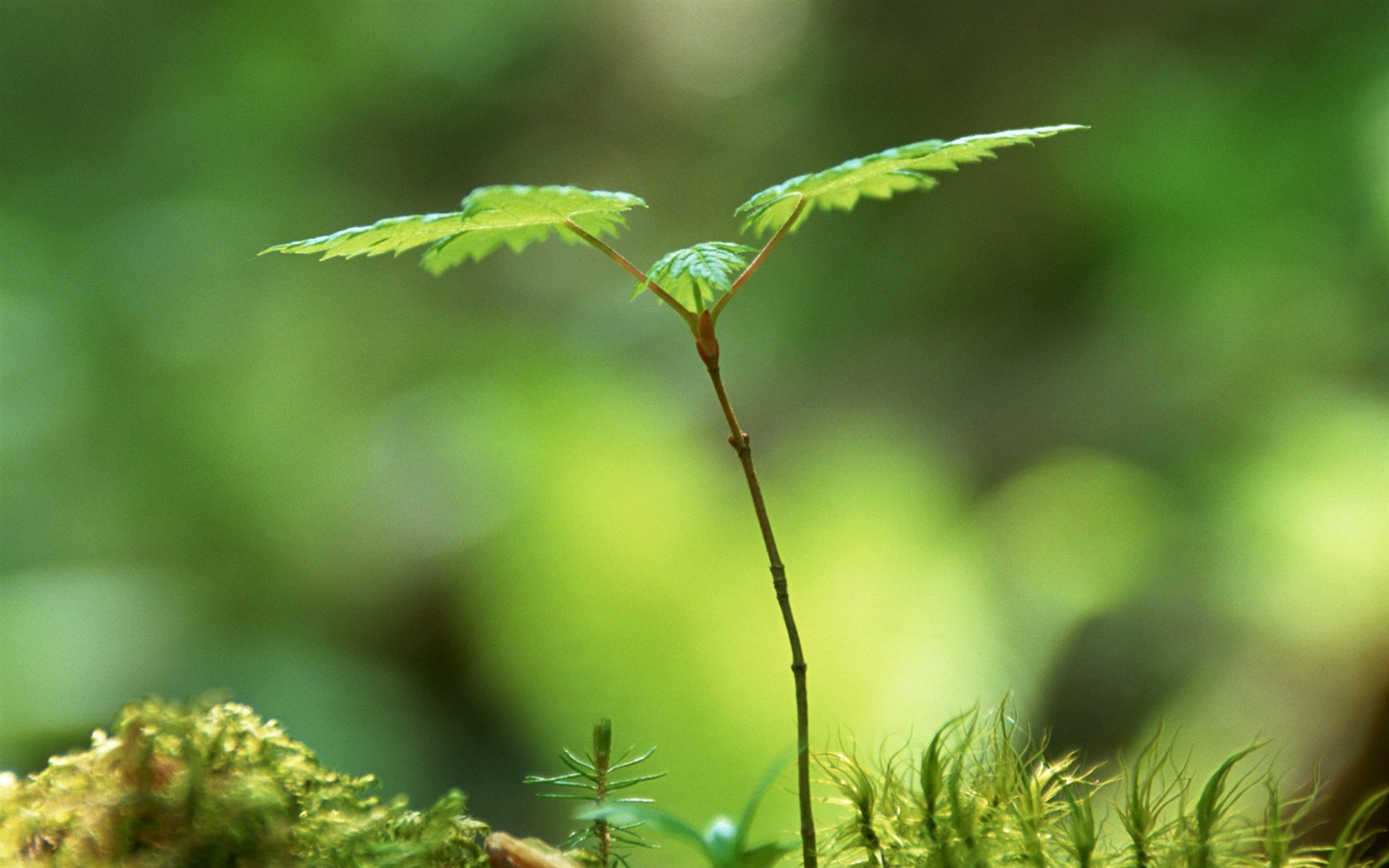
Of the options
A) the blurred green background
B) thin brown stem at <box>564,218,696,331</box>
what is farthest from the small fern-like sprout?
the blurred green background

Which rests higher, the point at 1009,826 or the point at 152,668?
the point at 152,668

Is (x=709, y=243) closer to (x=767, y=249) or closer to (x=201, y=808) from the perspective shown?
(x=767, y=249)

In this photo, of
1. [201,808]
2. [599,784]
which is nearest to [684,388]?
[599,784]

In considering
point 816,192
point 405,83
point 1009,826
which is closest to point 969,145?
point 816,192

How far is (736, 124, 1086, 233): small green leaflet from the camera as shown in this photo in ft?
1.69

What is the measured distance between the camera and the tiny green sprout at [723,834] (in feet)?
1.58

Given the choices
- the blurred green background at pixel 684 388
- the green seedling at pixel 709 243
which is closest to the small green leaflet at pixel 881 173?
the green seedling at pixel 709 243

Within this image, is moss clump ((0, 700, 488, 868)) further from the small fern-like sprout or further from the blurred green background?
the blurred green background

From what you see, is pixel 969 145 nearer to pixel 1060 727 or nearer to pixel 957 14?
pixel 1060 727

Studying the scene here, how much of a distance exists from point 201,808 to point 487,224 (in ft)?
1.03

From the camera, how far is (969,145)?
1.74ft

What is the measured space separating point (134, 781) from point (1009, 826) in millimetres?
440

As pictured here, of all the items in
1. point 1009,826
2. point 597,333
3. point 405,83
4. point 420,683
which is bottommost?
point 1009,826

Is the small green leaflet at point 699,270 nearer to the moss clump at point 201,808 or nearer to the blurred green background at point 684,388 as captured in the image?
the moss clump at point 201,808
